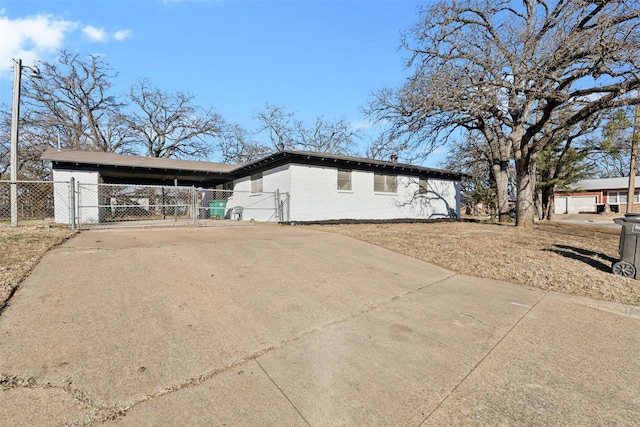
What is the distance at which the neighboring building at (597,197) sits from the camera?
1287 inches

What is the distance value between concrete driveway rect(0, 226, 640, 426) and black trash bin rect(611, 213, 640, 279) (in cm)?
174

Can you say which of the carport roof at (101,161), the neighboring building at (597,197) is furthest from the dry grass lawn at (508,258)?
the neighboring building at (597,197)

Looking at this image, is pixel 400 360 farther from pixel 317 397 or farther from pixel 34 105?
pixel 34 105

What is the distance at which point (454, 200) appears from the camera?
20250mm

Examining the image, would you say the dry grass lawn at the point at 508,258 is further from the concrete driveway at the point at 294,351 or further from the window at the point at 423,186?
the window at the point at 423,186

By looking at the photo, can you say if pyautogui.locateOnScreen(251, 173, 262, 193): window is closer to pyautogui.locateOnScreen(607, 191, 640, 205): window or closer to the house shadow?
the house shadow

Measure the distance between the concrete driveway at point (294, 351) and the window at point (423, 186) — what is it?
13618mm

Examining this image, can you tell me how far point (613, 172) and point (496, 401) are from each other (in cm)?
6433

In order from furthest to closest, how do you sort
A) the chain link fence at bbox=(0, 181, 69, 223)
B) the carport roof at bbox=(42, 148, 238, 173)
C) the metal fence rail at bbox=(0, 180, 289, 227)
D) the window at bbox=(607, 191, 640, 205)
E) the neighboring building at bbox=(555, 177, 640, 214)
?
the window at bbox=(607, 191, 640, 205), the neighboring building at bbox=(555, 177, 640, 214), the chain link fence at bbox=(0, 181, 69, 223), the carport roof at bbox=(42, 148, 238, 173), the metal fence rail at bbox=(0, 180, 289, 227)

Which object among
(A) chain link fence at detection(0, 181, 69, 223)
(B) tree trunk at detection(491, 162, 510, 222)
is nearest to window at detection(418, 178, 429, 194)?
(B) tree trunk at detection(491, 162, 510, 222)

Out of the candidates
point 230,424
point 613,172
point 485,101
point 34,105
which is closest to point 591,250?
point 485,101

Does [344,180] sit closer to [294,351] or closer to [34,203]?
[294,351]

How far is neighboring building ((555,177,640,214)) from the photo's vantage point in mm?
32688

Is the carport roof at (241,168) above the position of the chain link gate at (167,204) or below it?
above
